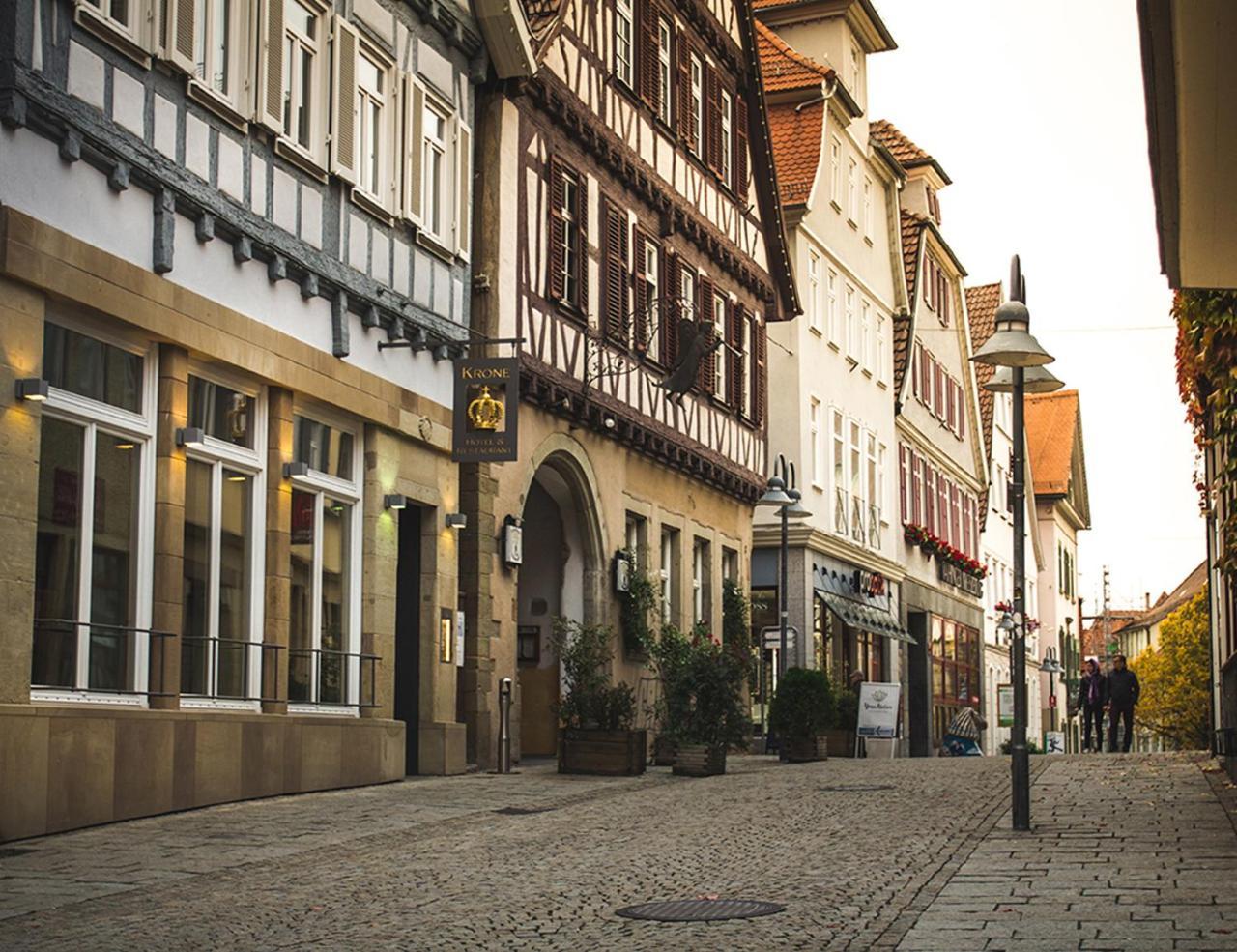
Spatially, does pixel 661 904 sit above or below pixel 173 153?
below

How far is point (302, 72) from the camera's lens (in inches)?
717

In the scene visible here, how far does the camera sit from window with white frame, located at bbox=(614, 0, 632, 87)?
2698 cm

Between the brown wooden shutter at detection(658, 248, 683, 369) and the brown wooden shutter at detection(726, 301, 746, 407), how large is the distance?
2732 millimetres

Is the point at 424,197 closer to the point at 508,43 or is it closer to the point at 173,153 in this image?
the point at 508,43

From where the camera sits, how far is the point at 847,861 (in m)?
12.6

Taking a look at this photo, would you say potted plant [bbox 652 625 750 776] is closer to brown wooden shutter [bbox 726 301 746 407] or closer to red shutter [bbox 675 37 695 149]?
red shutter [bbox 675 37 695 149]

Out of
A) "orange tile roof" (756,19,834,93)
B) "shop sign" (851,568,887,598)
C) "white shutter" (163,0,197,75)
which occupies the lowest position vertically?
"shop sign" (851,568,887,598)

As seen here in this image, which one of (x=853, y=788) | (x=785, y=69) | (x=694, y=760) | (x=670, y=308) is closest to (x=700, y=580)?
(x=670, y=308)

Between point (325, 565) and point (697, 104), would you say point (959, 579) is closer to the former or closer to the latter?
point (697, 104)

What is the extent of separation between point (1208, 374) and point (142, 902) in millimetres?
8398

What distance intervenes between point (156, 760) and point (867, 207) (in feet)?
100

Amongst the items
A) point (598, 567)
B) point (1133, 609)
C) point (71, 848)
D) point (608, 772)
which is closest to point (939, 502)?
point (598, 567)

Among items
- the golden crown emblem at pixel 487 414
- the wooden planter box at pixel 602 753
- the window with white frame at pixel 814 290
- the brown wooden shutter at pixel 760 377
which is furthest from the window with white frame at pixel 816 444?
the golden crown emblem at pixel 487 414

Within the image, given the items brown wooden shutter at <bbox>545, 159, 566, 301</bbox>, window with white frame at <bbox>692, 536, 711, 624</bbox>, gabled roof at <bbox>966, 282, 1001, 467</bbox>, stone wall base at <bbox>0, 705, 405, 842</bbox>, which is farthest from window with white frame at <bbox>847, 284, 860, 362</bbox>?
stone wall base at <bbox>0, 705, 405, 842</bbox>
